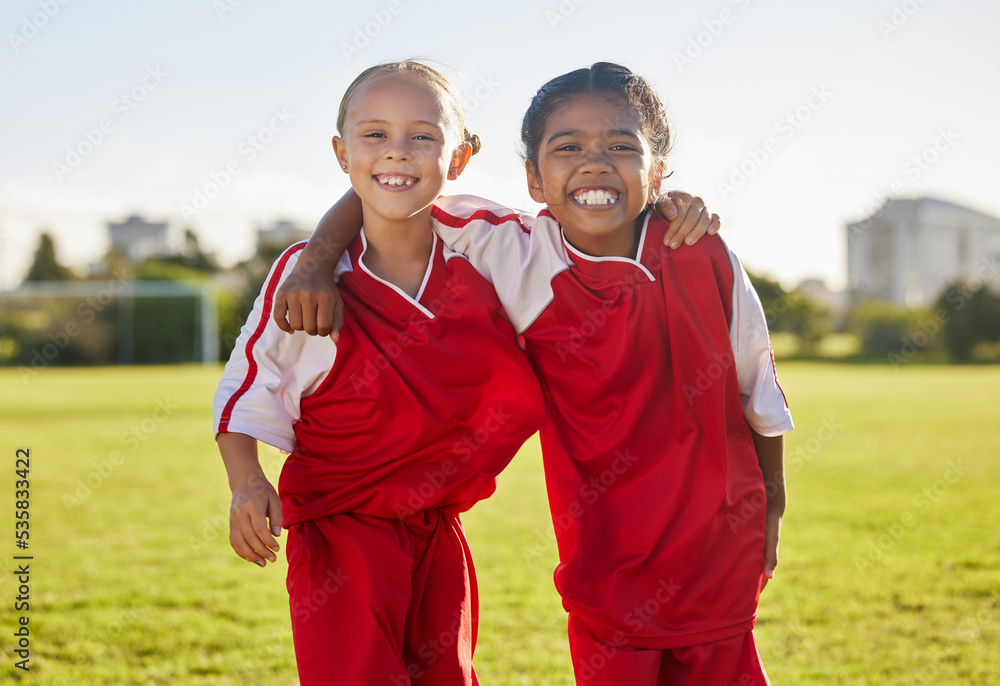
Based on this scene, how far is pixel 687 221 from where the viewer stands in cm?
187

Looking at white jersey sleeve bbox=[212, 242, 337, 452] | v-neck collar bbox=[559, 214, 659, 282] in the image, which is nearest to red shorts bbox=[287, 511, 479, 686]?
white jersey sleeve bbox=[212, 242, 337, 452]

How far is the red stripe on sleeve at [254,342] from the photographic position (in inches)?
69.6

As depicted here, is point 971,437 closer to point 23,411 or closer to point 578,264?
point 578,264

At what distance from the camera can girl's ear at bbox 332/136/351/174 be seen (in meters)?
2.00

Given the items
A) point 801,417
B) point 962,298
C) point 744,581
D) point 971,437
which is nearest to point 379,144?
point 744,581

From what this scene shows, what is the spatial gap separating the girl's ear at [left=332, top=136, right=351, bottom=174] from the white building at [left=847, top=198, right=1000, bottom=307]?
45212mm

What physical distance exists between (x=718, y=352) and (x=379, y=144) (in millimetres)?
881

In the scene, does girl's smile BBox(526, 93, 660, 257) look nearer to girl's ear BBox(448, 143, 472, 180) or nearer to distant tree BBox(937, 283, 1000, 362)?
girl's ear BBox(448, 143, 472, 180)

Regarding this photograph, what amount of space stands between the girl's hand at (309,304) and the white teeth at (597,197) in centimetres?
58

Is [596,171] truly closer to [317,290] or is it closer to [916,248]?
[317,290]

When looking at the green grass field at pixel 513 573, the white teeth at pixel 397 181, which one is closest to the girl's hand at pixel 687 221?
the white teeth at pixel 397 181

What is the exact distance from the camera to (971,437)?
29.6 feet

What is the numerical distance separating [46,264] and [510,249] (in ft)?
151

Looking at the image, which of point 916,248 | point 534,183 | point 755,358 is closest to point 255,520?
point 534,183
